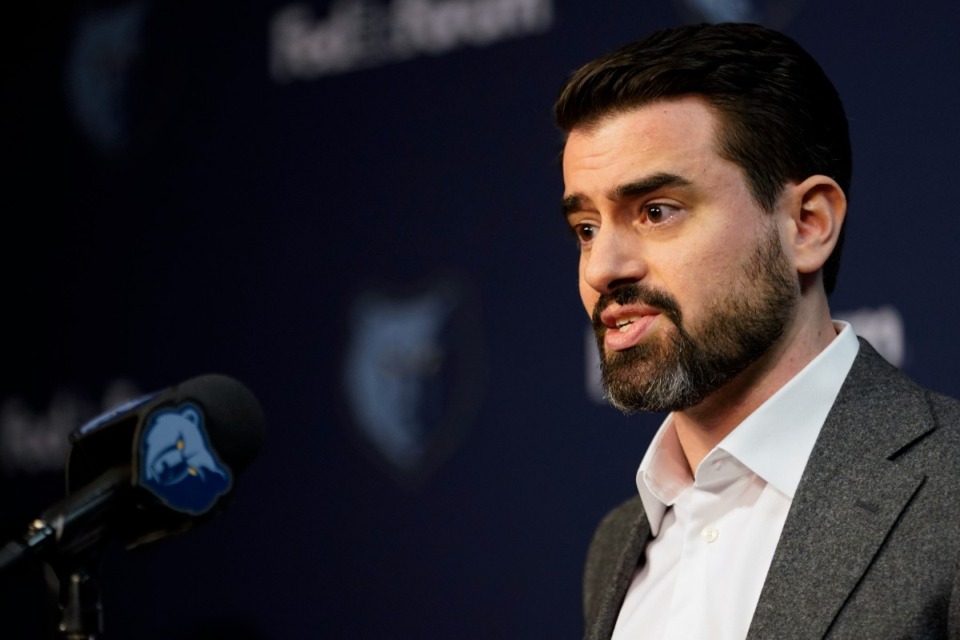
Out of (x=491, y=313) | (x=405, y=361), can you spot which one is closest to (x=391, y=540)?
(x=405, y=361)

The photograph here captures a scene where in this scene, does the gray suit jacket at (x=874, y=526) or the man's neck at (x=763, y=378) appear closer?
the gray suit jacket at (x=874, y=526)

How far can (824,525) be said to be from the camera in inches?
54.4

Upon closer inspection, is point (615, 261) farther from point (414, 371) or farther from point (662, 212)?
point (414, 371)

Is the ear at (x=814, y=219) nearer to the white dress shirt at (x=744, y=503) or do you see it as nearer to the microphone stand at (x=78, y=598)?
the white dress shirt at (x=744, y=503)

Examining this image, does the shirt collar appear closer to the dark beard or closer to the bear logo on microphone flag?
the dark beard

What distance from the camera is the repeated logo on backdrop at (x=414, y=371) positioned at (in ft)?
7.99

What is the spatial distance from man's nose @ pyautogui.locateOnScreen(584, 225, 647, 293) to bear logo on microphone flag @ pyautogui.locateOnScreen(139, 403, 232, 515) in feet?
1.69

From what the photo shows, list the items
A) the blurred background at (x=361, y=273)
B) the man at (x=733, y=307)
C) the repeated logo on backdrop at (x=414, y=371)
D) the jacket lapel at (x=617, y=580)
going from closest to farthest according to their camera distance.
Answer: the man at (x=733, y=307)
the jacket lapel at (x=617, y=580)
the blurred background at (x=361, y=273)
the repeated logo on backdrop at (x=414, y=371)

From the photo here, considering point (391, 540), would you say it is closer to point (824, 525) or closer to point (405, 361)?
point (405, 361)

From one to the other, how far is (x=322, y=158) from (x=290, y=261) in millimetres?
241

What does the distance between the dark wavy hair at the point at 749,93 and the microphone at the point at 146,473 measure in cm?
65

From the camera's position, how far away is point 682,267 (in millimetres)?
1521

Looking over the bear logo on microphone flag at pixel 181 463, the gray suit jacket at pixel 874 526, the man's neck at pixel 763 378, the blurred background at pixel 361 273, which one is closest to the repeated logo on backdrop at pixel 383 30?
the blurred background at pixel 361 273

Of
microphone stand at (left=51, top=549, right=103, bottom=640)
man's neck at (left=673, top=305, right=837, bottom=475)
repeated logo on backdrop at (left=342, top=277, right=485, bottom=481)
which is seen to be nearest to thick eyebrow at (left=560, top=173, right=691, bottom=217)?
man's neck at (left=673, top=305, right=837, bottom=475)
